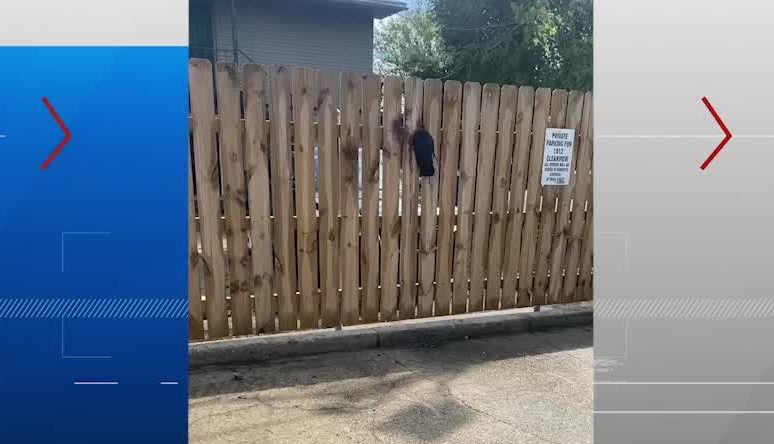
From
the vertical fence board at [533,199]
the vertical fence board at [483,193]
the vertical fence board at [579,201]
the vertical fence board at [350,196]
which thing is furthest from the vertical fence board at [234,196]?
the vertical fence board at [579,201]

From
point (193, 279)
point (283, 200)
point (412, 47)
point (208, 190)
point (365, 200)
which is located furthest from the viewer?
point (412, 47)

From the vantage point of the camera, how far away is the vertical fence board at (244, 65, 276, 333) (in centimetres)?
411

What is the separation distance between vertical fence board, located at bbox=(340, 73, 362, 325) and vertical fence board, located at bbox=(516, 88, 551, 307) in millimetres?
1647

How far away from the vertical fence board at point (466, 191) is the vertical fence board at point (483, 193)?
1.9 inches

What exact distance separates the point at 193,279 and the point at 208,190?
64cm

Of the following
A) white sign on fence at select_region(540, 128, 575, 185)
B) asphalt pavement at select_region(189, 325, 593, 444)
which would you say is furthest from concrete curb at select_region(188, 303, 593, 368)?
white sign on fence at select_region(540, 128, 575, 185)

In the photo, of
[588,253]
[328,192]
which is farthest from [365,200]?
[588,253]

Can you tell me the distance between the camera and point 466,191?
5012mm

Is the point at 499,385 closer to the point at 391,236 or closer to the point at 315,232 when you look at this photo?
the point at 391,236

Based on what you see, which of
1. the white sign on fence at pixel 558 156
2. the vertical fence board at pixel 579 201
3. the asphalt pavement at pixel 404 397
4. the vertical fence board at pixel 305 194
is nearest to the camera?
the asphalt pavement at pixel 404 397

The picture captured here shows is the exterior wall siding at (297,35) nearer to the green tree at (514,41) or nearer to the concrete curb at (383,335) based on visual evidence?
the green tree at (514,41)

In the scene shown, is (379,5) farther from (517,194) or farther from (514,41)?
(517,194)

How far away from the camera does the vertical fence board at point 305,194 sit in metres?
4.26

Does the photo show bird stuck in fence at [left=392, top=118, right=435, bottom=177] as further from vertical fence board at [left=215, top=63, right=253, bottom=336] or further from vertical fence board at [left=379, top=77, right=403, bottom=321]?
vertical fence board at [left=215, top=63, right=253, bottom=336]
